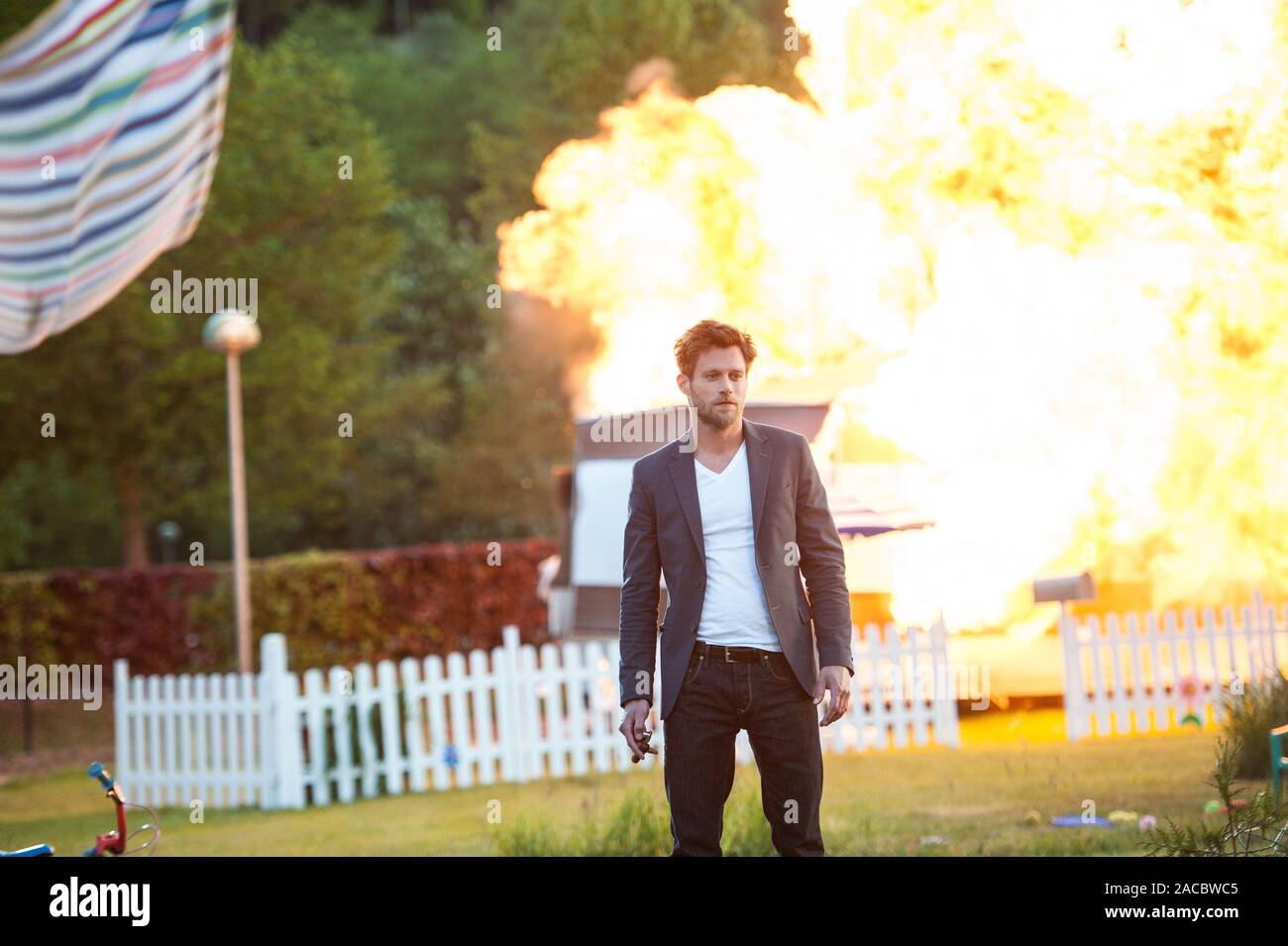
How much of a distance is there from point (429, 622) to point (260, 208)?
7382 mm

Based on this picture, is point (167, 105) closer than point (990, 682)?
Yes

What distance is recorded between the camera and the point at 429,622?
1892cm

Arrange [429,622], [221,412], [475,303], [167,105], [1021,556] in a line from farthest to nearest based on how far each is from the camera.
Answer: [475,303] < [221,412] < [429,622] < [1021,556] < [167,105]

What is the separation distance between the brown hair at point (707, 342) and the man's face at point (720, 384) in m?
0.02

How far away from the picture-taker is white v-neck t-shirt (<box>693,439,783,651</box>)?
4.98 m

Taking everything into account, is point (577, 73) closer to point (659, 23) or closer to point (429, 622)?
point (659, 23)

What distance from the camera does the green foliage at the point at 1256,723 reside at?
842 centimetres

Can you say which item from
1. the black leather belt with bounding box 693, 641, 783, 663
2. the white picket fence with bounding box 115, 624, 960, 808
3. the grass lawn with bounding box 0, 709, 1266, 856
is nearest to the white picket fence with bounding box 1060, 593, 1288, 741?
the grass lawn with bounding box 0, 709, 1266, 856

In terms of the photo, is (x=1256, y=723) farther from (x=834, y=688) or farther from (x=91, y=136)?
(x=91, y=136)

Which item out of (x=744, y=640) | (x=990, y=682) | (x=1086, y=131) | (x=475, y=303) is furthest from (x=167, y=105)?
(x=475, y=303)

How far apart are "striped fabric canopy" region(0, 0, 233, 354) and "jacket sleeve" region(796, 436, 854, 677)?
6.28m

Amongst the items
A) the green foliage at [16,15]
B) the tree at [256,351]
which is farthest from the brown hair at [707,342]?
the tree at [256,351]

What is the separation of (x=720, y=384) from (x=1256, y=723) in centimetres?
503

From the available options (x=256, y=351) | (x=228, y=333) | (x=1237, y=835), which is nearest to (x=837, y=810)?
(x=1237, y=835)
